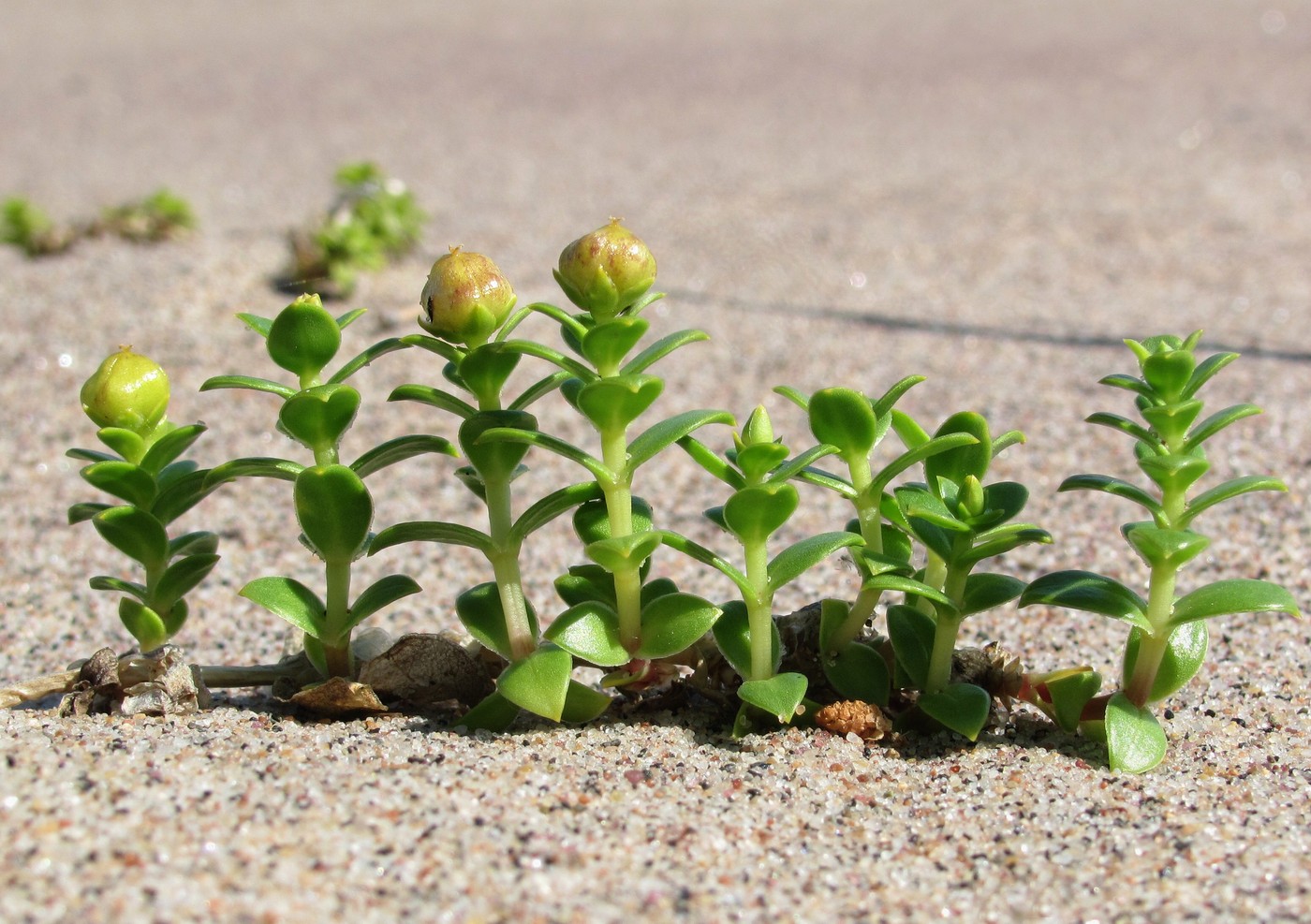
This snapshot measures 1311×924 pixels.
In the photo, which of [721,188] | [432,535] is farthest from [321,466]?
[721,188]

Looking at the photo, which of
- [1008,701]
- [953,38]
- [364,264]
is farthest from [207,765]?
[953,38]

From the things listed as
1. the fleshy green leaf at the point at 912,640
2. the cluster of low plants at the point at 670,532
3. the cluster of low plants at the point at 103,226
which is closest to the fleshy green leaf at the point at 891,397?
the cluster of low plants at the point at 670,532

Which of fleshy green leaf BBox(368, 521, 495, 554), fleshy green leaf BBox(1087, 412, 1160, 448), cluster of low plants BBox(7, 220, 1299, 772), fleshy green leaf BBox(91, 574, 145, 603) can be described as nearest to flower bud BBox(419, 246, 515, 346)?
cluster of low plants BBox(7, 220, 1299, 772)

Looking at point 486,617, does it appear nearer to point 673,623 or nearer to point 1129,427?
point 673,623

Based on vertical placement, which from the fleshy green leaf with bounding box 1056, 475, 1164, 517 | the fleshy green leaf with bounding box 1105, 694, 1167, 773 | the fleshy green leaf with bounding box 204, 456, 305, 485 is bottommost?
the fleshy green leaf with bounding box 1105, 694, 1167, 773

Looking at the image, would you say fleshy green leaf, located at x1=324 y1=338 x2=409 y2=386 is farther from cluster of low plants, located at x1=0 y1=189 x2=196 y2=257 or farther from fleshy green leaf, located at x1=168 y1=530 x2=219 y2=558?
cluster of low plants, located at x1=0 y1=189 x2=196 y2=257

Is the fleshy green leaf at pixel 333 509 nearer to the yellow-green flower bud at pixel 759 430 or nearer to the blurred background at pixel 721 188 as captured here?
the yellow-green flower bud at pixel 759 430

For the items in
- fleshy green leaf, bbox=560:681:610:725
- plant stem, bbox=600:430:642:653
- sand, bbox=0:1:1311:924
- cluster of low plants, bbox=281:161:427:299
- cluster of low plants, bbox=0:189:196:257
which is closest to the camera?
sand, bbox=0:1:1311:924
